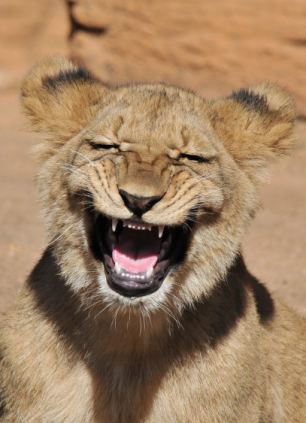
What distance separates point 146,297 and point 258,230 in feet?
16.2

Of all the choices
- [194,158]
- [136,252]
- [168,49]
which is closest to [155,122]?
[194,158]

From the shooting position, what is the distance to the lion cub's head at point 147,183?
3.28 metres

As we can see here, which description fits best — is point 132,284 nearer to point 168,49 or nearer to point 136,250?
point 136,250

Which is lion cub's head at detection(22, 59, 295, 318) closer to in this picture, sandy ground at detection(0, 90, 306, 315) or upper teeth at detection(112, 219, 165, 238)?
upper teeth at detection(112, 219, 165, 238)

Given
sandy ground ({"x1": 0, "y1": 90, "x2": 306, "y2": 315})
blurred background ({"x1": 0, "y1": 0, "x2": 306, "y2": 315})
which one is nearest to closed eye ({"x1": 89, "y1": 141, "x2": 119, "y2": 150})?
sandy ground ({"x1": 0, "y1": 90, "x2": 306, "y2": 315})

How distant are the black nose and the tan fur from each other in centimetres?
12

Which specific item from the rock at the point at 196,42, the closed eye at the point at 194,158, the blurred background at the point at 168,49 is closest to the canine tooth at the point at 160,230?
the closed eye at the point at 194,158

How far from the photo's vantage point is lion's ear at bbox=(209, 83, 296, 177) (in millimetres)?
3770

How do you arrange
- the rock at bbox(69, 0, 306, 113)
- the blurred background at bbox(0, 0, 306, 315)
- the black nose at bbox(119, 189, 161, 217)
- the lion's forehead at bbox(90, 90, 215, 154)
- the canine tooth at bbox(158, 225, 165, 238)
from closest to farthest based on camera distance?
the black nose at bbox(119, 189, 161, 217) → the canine tooth at bbox(158, 225, 165, 238) → the lion's forehead at bbox(90, 90, 215, 154) → the blurred background at bbox(0, 0, 306, 315) → the rock at bbox(69, 0, 306, 113)

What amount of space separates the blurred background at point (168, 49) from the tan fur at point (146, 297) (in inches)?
184

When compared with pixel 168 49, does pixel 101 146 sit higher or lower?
higher

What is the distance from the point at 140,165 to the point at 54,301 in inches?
29.3

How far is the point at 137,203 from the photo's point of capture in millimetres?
3117

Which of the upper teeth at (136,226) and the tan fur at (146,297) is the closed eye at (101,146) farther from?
the upper teeth at (136,226)
